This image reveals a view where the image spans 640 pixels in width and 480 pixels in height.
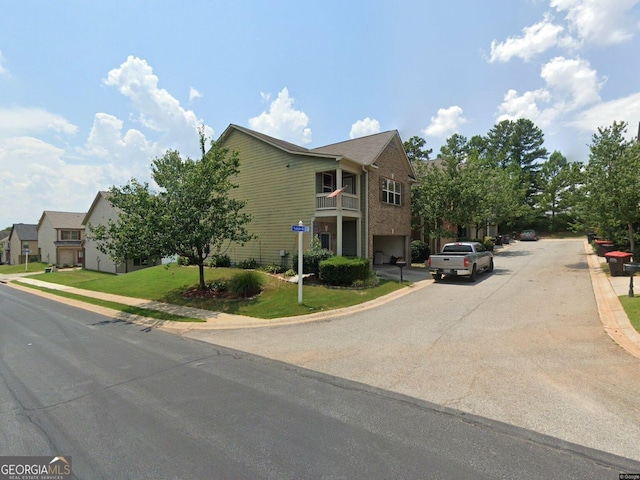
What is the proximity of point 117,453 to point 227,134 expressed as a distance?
2254cm

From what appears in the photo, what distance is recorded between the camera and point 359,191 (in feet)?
63.5

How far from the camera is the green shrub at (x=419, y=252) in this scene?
24.9 metres

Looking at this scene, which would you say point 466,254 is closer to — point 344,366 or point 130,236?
point 344,366

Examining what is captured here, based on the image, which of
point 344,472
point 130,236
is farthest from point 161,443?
point 130,236

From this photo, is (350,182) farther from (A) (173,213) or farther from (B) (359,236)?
(A) (173,213)

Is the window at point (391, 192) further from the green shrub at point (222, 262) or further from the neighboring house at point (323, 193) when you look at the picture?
the green shrub at point (222, 262)

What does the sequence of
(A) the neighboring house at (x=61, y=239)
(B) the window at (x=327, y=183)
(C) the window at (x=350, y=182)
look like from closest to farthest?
(B) the window at (x=327, y=183) < (C) the window at (x=350, y=182) < (A) the neighboring house at (x=61, y=239)

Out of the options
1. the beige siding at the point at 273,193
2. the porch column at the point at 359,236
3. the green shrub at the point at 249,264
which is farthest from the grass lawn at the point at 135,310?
the porch column at the point at 359,236

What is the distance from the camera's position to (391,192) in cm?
2184

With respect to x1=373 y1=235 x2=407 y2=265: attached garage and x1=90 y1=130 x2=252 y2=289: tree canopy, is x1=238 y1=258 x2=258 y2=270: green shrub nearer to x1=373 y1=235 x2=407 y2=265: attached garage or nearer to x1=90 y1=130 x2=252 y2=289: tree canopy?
x1=90 y1=130 x2=252 y2=289: tree canopy

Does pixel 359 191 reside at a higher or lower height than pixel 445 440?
higher

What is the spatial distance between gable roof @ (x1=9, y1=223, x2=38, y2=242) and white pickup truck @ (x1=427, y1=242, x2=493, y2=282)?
66534 millimetres

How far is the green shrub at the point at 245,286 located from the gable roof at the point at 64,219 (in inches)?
1847

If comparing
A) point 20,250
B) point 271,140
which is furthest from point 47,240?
point 271,140
